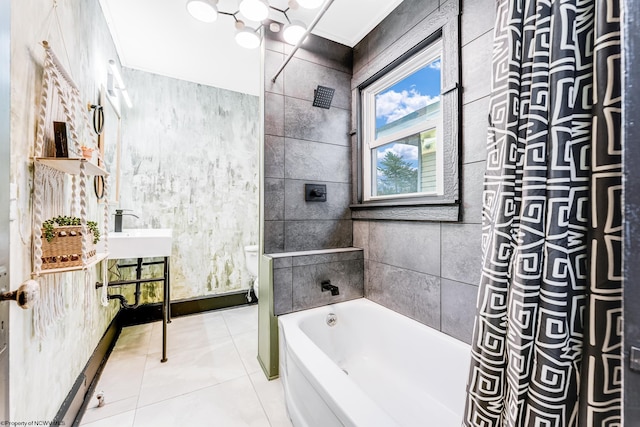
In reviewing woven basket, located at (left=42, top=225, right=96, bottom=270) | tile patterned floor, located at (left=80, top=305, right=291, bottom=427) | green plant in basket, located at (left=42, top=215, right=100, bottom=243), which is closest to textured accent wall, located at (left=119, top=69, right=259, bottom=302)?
tile patterned floor, located at (left=80, top=305, right=291, bottom=427)

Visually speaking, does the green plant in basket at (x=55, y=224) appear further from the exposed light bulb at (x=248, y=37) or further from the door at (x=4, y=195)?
the exposed light bulb at (x=248, y=37)

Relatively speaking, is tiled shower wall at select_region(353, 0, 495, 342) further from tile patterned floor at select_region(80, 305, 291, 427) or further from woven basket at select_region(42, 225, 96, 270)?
woven basket at select_region(42, 225, 96, 270)

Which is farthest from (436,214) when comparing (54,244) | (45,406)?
(45,406)

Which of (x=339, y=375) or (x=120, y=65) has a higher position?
(x=120, y=65)

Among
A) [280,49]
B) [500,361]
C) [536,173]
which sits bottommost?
[500,361]

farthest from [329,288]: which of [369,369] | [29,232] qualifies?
[29,232]

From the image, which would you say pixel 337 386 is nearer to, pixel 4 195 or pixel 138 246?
pixel 4 195

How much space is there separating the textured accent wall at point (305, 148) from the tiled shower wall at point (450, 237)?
399 millimetres

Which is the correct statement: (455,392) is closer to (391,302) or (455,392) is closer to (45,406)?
(391,302)

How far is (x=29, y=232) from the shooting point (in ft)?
3.18

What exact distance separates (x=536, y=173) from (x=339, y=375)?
0.98 meters

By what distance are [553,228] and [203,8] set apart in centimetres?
198

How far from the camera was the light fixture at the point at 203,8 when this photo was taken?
1502mm

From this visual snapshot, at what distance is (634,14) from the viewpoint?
1.29 ft
